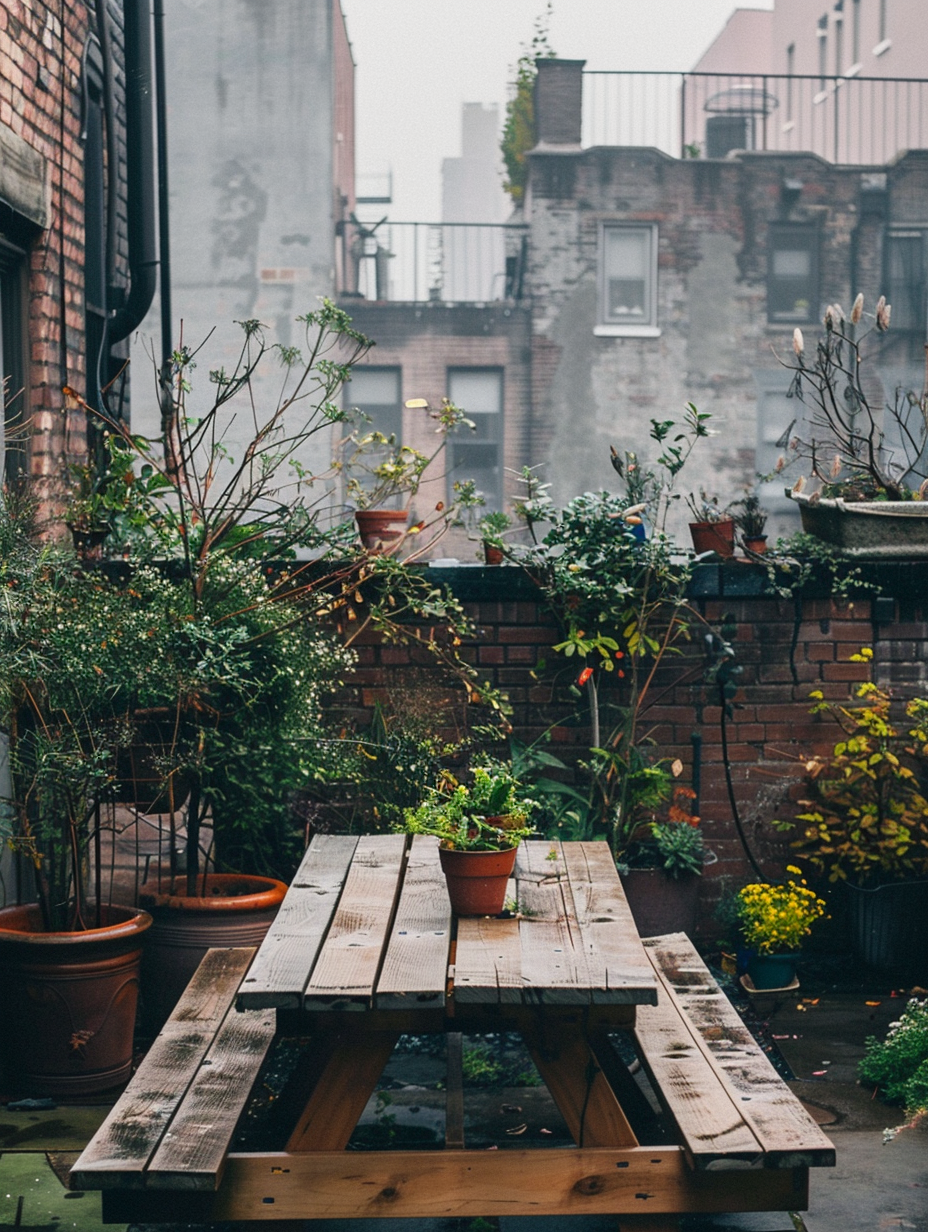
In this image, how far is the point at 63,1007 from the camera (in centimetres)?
418

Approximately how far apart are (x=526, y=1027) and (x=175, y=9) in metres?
18.8

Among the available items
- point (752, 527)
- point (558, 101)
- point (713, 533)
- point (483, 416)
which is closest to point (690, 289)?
point (558, 101)

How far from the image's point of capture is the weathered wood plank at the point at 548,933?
2611mm

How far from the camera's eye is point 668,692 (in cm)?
575

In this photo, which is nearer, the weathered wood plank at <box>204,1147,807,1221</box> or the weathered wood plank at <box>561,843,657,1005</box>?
the weathered wood plank at <box>561,843,657,1005</box>

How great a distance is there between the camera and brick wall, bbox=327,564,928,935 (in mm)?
5703

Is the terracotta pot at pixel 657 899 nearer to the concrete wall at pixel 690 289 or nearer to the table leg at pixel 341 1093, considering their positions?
the table leg at pixel 341 1093

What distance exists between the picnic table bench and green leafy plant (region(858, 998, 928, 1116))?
3.61ft

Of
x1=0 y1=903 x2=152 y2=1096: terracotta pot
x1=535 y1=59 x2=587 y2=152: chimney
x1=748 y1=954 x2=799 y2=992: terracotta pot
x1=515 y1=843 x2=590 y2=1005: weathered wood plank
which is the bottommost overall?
x1=748 y1=954 x2=799 y2=992: terracotta pot

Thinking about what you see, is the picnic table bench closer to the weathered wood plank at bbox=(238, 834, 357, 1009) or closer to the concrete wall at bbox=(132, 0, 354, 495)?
the weathered wood plank at bbox=(238, 834, 357, 1009)

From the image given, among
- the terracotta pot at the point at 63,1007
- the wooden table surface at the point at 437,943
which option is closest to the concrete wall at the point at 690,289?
the terracotta pot at the point at 63,1007

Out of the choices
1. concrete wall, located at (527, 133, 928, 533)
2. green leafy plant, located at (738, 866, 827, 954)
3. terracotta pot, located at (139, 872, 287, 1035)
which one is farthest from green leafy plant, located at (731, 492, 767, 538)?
concrete wall, located at (527, 133, 928, 533)

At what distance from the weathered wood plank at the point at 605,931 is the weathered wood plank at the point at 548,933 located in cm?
2

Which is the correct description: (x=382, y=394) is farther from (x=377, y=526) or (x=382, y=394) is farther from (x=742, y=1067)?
(x=742, y=1067)
